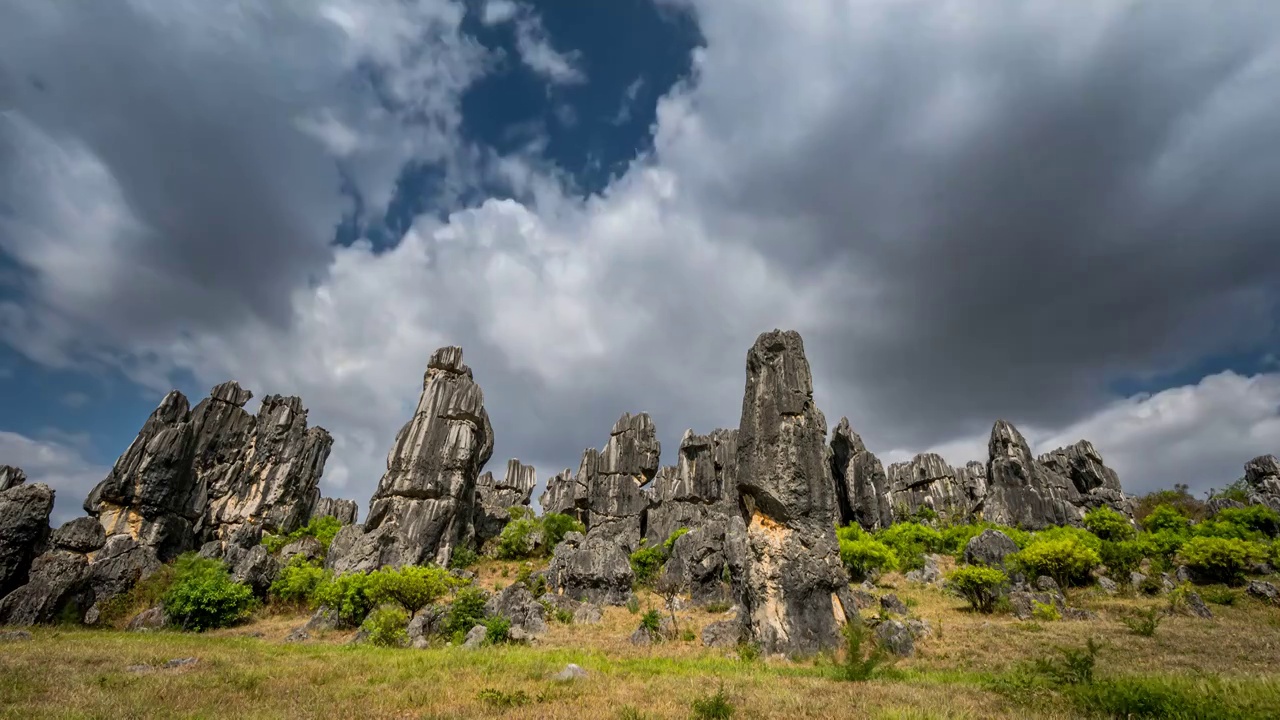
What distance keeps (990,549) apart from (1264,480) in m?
46.2

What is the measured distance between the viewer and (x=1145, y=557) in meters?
33.6

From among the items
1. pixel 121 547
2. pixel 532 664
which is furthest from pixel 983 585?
pixel 121 547

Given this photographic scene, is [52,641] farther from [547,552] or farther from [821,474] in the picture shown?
[547,552]

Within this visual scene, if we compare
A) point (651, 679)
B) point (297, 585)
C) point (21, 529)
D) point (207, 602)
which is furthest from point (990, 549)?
point (21, 529)

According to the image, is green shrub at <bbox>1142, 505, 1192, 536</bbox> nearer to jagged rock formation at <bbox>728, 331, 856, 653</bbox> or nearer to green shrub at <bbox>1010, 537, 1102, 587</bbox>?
green shrub at <bbox>1010, 537, 1102, 587</bbox>

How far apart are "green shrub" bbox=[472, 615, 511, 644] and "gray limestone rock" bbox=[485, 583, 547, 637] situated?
1.04m

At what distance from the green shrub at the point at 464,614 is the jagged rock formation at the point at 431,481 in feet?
65.4

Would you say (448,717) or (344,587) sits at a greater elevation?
(344,587)

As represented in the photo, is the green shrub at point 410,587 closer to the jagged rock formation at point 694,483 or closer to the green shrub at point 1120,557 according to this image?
the green shrub at point 1120,557

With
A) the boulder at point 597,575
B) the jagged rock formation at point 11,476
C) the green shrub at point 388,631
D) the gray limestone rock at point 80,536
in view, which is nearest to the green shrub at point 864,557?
the boulder at point 597,575

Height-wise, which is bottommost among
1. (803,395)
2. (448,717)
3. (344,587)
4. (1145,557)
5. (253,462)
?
(448,717)

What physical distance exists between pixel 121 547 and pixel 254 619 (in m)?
18.2

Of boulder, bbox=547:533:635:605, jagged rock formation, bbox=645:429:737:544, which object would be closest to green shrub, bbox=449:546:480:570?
boulder, bbox=547:533:635:605

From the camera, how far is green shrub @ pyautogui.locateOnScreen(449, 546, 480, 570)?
136 ft
